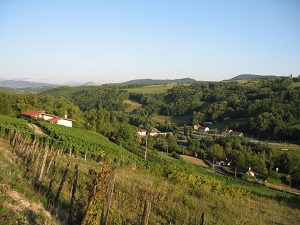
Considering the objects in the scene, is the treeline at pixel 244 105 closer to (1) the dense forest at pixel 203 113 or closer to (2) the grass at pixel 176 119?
(1) the dense forest at pixel 203 113

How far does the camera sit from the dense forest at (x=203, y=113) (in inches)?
2341

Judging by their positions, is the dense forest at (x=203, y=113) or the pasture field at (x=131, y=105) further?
the pasture field at (x=131, y=105)

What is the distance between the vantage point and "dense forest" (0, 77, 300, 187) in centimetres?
5947

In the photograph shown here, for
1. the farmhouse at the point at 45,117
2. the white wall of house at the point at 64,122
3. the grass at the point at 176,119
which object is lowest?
the grass at the point at 176,119

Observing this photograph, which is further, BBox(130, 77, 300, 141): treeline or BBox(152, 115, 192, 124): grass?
BBox(152, 115, 192, 124): grass

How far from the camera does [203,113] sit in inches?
4451

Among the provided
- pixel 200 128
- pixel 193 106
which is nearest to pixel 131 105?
pixel 193 106

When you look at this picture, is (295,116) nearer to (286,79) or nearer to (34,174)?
(286,79)

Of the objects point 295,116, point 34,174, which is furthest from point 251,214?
point 295,116

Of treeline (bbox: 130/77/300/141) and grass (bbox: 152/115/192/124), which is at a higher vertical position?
treeline (bbox: 130/77/300/141)

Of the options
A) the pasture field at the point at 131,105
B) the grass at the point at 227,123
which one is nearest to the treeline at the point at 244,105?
the grass at the point at 227,123

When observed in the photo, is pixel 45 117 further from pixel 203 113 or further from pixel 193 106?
pixel 193 106

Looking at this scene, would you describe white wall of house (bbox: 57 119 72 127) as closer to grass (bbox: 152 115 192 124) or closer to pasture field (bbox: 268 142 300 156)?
pasture field (bbox: 268 142 300 156)

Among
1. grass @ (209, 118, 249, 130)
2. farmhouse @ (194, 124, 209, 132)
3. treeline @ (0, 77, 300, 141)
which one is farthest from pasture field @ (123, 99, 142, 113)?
grass @ (209, 118, 249, 130)
